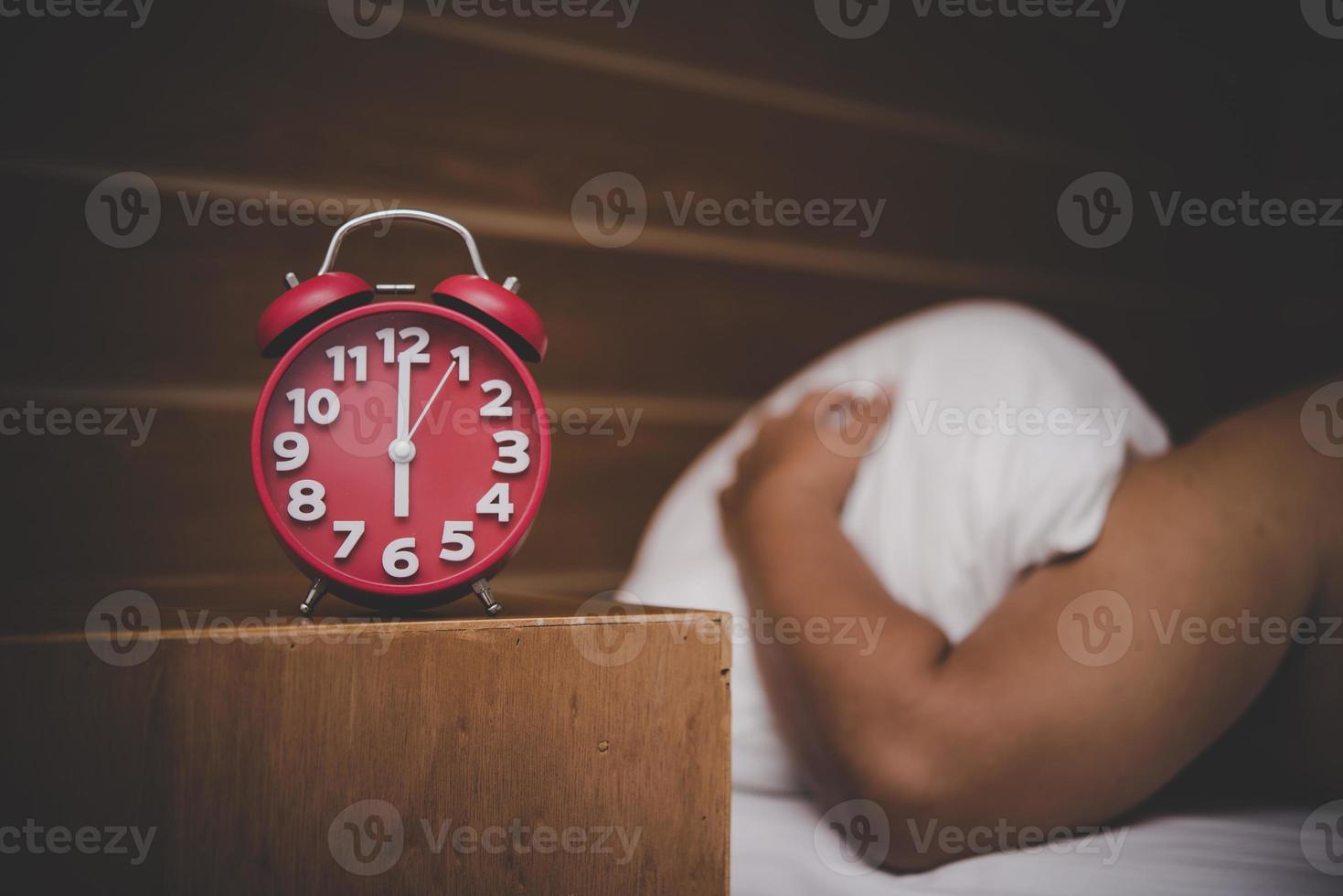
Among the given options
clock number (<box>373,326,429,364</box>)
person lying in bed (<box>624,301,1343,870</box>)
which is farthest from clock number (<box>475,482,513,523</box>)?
person lying in bed (<box>624,301,1343,870</box>)

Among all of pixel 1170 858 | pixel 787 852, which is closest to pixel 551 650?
pixel 787 852

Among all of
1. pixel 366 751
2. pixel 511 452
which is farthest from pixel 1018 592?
pixel 366 751

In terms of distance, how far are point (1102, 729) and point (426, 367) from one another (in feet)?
2.58

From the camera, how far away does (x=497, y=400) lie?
29.6 inches

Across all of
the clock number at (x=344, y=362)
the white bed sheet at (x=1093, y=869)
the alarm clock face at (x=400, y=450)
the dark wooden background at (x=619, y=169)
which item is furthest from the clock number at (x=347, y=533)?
the white bed sheet at (x=1093, y=869)

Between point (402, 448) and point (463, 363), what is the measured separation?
0.08m

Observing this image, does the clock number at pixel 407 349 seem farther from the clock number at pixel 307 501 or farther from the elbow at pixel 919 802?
the elbow at pixel 919 802

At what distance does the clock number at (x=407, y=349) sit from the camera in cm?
74

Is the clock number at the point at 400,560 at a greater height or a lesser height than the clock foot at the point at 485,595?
greater

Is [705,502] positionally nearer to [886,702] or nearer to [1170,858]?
[886,702]

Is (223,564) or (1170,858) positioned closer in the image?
(1170,858)

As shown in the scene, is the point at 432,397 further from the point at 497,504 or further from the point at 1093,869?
the point at 1093,869

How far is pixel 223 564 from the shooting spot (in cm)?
114

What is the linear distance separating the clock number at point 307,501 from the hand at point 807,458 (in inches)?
23.7
